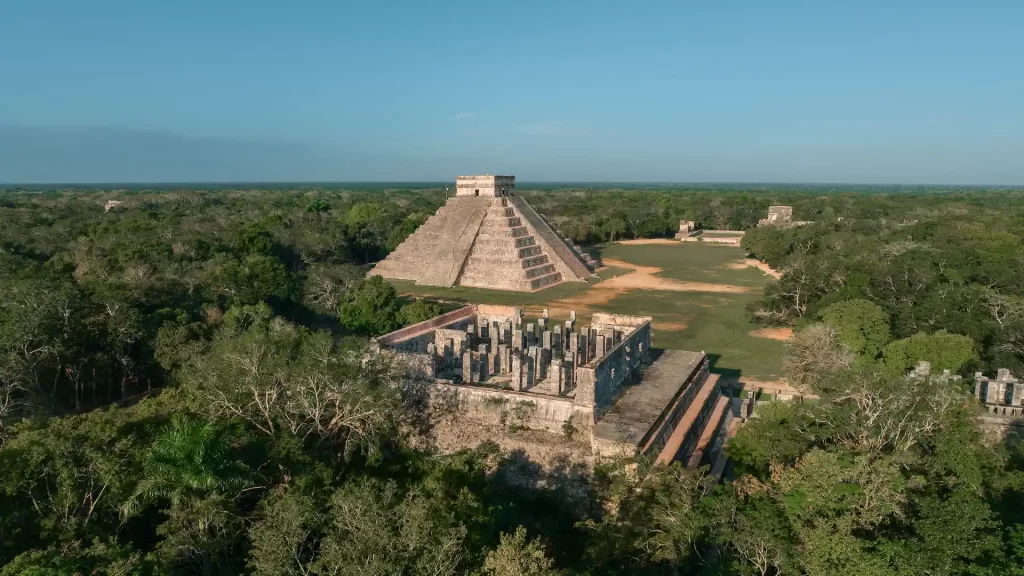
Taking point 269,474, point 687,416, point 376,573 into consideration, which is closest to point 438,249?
point 687,416

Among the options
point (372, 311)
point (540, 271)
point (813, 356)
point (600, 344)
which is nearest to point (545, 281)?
point (540, 271)

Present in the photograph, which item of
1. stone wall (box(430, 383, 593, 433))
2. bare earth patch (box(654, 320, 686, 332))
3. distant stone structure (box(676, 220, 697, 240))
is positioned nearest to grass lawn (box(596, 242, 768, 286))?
distant stone structure (box(676, 220, 697, 240))

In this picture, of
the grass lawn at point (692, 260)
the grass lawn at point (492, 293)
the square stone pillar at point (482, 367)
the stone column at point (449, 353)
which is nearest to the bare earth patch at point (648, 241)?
the grass lawn at point (692, 260)

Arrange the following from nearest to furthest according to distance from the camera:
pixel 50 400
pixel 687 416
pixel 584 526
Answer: pixel 584 526, pixel 687 416, pixel 50 400

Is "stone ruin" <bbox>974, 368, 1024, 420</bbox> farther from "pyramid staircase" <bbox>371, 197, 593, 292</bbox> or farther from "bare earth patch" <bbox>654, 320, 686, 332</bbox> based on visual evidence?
"pyramid staircase" <bbox>371, 197, 593, 292</bbox>

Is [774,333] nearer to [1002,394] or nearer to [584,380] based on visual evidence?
[1002,394]

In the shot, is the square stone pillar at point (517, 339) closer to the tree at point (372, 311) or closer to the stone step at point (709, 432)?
the stone step at point (709, 432)

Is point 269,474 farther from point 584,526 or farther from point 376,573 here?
point 584,526
